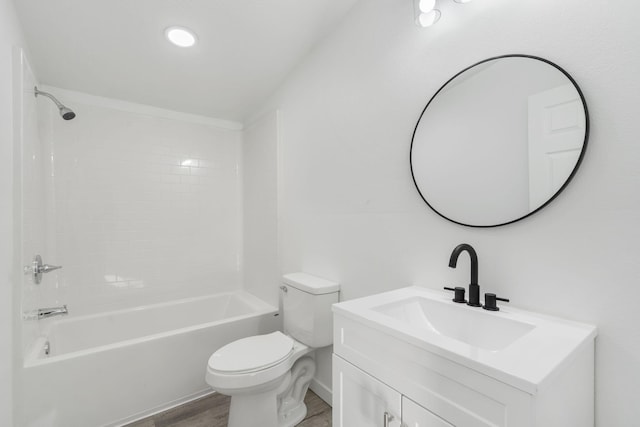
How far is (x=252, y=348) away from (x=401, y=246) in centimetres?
106

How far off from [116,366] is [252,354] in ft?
2.98

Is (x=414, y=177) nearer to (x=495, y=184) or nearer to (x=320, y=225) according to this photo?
(x=495, y=184)

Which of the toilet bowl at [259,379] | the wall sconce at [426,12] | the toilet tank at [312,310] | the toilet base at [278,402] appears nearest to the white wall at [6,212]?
the toilet bowl at [259,379]

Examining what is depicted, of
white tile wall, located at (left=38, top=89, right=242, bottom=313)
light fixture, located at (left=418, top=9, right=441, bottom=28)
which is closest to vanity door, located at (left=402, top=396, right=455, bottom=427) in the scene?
light fixture, located at (left=418, top=9, right=441, bottom=28)

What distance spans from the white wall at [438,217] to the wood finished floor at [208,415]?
0.19 meters

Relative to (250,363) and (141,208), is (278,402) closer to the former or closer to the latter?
(250,363)

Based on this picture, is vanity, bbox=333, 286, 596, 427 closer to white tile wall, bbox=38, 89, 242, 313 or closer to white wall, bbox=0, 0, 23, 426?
white wall, bbox=0, 0, 23, 426

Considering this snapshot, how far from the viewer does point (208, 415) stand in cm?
182

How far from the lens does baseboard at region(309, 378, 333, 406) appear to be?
188cm

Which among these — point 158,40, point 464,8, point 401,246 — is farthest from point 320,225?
point 158,40

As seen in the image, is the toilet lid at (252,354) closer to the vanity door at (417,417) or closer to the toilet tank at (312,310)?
the toilet tank at (312,310)

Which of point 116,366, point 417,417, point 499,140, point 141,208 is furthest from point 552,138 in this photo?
point 141,208

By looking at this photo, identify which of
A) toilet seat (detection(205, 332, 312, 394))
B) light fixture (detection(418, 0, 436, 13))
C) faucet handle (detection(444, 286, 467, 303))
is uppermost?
light fixture (detection(418, 0, 436, 13))

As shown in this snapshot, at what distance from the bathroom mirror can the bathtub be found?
5.82ft
